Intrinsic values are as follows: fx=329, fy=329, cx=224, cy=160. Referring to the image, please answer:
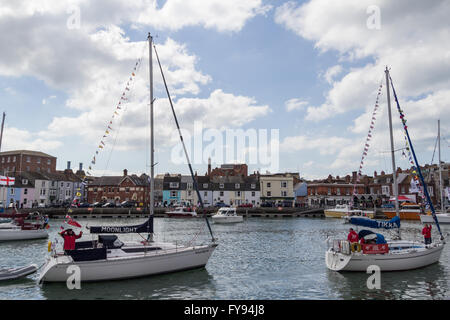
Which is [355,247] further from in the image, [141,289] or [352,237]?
[141,289]

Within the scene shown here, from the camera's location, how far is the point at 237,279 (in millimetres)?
18688

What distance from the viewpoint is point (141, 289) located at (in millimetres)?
16484

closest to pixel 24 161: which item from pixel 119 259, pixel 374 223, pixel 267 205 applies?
pixel 267 205

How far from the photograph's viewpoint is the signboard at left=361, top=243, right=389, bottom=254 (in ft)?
64.3

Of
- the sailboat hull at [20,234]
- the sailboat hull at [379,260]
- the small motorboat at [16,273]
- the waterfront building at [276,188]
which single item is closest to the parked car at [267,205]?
the waterfront building at [276,188]

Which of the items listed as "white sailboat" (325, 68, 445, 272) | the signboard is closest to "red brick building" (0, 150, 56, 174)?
"white sailboat" (325, 68, 445, 272)

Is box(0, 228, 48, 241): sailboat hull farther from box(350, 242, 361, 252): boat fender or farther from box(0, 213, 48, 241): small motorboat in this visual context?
box(350, 242, 361, 252): boat fender

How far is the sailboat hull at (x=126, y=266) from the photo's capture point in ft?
54.4

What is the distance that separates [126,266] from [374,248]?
14.4 m

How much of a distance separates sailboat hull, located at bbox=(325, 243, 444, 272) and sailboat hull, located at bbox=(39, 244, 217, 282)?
26.9 ft

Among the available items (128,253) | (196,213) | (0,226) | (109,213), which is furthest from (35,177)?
(128,253)

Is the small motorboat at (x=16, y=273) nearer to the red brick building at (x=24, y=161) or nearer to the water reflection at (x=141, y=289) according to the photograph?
the water reflection at (x=141, y=289)
